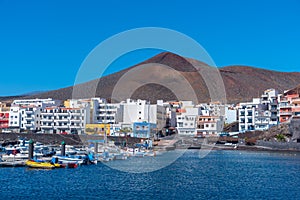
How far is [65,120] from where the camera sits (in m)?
71.3

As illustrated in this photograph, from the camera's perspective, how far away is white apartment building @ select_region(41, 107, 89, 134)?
7119 centimetres

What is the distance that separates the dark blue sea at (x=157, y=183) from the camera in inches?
894

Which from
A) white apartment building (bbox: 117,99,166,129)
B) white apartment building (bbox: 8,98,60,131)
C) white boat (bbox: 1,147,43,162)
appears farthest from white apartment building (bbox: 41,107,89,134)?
white boat (bbox: 1,147,43,162)

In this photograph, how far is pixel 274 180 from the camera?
28672 mm

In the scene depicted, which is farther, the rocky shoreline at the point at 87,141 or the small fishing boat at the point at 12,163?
the rocky shoreline at the point at 87,141

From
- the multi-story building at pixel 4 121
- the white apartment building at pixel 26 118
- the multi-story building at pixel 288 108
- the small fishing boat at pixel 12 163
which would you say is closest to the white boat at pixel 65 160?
the small fishing boat at pixel 12 163

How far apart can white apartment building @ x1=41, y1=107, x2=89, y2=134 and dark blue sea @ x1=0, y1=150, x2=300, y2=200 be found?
116ft

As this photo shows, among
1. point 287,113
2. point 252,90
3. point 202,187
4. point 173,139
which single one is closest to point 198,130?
point 173,139

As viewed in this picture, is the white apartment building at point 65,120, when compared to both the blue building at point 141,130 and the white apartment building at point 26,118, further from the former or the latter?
the blue building at point 141,130

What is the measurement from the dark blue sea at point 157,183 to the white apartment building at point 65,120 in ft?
116

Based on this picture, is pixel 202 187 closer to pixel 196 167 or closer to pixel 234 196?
pixel 234 196

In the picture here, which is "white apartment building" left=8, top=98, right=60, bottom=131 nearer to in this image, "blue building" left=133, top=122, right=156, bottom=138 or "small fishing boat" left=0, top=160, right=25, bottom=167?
"blue building" left=133, top=122, right=156, bottom=138

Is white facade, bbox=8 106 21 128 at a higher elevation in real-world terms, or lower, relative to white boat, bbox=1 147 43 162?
higher

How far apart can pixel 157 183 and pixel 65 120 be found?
1829 inches
